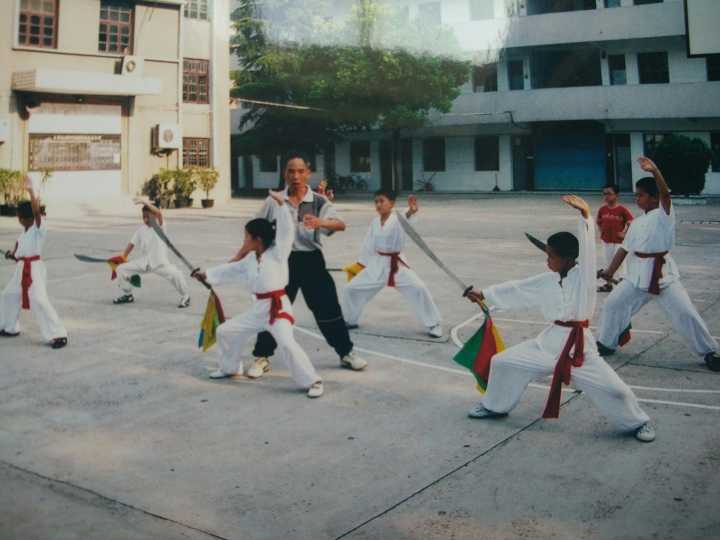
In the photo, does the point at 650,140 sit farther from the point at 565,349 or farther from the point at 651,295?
the point at 565,349

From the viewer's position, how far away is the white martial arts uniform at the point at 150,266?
1007cm

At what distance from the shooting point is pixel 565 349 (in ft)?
16.4

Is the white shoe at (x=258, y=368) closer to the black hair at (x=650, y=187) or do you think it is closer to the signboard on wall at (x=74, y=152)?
the black hair at (x=650, y=187)

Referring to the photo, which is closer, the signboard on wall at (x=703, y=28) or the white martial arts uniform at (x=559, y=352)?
the white martial arts uniform at (x=559, y=352)

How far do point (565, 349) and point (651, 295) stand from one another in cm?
228

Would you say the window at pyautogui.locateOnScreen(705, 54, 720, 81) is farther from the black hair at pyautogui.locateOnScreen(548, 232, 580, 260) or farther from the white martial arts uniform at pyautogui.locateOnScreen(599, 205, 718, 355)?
the black hair at pyautogui.locateOnScreen(548, 232, 580, 260)

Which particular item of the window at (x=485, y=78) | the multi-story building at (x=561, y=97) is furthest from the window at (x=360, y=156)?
the window at (x=485, y=78)

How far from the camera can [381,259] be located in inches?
329

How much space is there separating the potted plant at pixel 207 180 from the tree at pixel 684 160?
16.5m

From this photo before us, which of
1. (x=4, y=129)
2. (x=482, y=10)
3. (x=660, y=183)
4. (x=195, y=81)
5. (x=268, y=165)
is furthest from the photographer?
(x=268, y=165)

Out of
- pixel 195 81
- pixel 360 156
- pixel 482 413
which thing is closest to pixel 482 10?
pixel 360 156

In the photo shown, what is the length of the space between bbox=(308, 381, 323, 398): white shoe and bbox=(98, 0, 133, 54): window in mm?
25945

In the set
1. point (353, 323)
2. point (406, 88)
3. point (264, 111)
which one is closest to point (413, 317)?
point (353, 323)

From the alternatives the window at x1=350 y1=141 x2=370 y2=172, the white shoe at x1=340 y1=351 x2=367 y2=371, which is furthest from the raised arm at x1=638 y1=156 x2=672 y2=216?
the window at x1=350 y1=141 x2=370 y2=172
